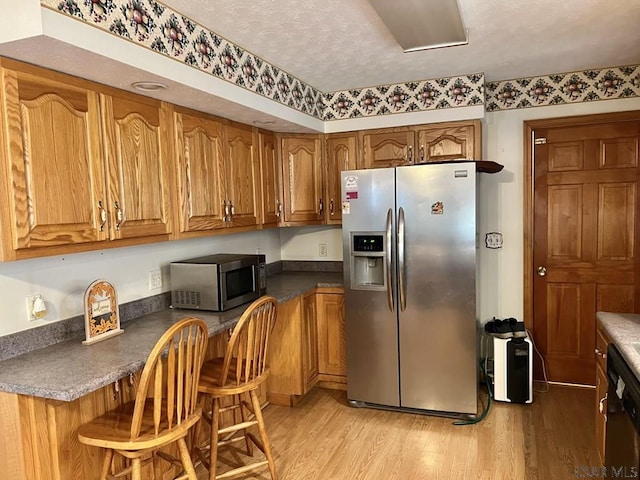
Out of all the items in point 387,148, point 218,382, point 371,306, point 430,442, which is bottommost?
point 430,442

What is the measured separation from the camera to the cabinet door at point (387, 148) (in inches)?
142

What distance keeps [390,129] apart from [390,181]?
26.6 inches

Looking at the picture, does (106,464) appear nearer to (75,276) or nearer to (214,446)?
(214,446)

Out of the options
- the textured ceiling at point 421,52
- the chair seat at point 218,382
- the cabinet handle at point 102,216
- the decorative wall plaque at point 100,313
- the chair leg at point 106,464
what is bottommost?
the chair leg at point 106,464

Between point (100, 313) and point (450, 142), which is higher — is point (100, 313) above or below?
below

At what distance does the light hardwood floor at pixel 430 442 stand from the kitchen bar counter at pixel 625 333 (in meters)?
0.86

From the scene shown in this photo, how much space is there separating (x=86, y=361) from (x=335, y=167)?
245 centimetres

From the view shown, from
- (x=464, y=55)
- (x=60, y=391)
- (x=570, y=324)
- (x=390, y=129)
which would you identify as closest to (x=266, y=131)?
(x=390, y=129)

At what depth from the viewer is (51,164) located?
186 cm

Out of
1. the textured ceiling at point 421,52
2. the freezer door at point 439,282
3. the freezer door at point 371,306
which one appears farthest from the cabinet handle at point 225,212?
the freezer door at point 439,282

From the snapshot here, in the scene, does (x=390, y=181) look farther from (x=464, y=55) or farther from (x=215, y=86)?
(x=215, y=86)

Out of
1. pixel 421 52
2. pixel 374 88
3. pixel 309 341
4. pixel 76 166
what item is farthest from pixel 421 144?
pixel 76 166

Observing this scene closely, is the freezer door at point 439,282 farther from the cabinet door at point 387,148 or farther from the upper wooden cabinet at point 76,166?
the upper wooden cabinet at point 76,166

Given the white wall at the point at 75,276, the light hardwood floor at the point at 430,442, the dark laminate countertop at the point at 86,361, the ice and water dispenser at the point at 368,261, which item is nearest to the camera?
the dark laminate countertop at the point at 86,361
